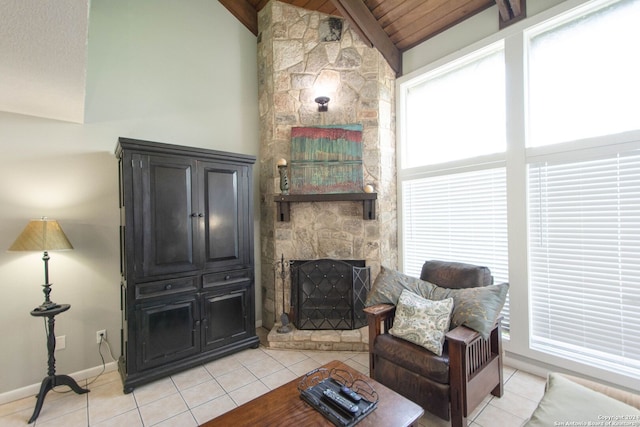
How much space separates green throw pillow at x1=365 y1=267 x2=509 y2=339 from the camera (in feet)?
6.25

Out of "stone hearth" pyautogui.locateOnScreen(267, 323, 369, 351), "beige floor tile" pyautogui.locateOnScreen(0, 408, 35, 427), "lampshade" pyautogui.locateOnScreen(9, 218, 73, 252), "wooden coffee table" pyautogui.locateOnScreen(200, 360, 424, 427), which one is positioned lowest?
"beige floor tile" pyautogui.locateOnScreen(0, 408, 35, 427)

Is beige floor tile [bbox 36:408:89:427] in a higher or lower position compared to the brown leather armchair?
lower

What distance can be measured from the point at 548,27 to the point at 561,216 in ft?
5.31

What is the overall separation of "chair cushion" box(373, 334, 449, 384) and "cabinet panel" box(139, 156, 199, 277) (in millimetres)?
1824

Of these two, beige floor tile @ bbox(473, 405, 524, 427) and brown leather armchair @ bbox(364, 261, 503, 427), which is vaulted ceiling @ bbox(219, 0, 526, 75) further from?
beige floor tile @ bbox(473, 405, 524, 427)

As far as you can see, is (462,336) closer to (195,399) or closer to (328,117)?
(195,399)

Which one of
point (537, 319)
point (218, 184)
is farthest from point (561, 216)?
point (218, 184)

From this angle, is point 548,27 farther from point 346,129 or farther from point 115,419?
point 115,419

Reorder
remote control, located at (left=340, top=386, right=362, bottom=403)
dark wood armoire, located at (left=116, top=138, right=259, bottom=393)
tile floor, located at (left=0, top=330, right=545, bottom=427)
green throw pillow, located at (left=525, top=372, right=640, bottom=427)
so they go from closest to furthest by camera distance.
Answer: green throw pillow, located at (left=525, top=372, right=640, bottom=427)
remote control, located at (left=340, top=386, right=362, bottom=403)
tile floor, located at (left=0, top=330, right=545, bottom=427)
dark wood armoire, located at (left=116, top=138, right=259, bottom=393)

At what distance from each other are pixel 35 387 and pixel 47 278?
97 cm

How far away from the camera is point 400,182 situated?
11.4ft

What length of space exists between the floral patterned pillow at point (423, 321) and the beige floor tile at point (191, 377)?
1.72 meters

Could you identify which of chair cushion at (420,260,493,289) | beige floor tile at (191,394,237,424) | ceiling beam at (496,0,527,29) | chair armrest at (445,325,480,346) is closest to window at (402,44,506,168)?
ceiling beam at (496,0,527,29)

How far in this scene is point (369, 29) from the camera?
3.09 meters
